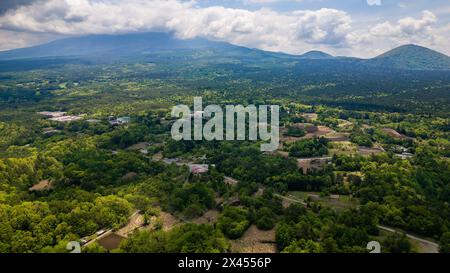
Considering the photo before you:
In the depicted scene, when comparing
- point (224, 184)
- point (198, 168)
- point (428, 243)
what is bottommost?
point (428, 243)

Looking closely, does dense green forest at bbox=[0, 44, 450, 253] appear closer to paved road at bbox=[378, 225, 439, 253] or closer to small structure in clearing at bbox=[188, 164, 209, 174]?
paved road at bbox=[378, 225, 439, 253]

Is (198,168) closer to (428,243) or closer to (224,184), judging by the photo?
(224,184)

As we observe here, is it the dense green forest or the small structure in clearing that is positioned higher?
the dense green forest

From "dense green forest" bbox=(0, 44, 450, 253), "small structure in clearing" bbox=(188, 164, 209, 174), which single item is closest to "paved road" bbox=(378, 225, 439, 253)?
"dense green forest" bbox=(0, 44, 450, 253)

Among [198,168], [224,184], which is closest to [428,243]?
[224,184]

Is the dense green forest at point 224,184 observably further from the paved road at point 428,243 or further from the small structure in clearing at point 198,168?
the small structure in clearing at point 198,168

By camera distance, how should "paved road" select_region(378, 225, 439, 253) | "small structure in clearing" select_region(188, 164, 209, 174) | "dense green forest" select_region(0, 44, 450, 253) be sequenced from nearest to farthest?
"paved road" select_region(378, 225, 439, 253), "dense green forest" select_region(0, 44, 450, 253), "small structure in clearing" select_region(188, 164, 209, 174)

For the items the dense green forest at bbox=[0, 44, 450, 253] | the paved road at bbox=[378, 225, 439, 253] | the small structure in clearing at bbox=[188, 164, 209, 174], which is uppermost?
the dense green forest at bbox=[0, 44, 450, 253]

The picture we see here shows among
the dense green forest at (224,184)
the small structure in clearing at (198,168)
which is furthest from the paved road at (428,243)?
the small structure in clearing at (198,168)

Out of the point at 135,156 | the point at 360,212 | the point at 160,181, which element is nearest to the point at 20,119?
the point at 135,156
